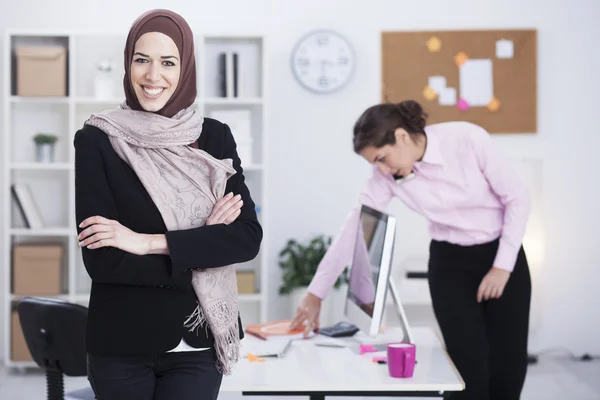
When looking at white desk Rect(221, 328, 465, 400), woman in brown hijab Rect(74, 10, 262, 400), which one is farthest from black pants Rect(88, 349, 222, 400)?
white desk Rect(221, 328, 465, 400)

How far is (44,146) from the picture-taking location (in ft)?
15.8

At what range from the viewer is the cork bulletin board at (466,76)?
505 centimetres

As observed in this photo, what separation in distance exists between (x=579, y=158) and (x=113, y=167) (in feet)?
13.4

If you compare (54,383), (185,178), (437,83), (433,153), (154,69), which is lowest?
(54,383)

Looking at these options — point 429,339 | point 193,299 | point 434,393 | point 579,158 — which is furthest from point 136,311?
point 579,158

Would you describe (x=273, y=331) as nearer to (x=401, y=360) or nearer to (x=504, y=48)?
(x=401, y=360)

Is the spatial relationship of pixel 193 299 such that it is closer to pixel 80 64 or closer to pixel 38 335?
pixel 38 335

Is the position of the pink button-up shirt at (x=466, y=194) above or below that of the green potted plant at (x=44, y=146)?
below

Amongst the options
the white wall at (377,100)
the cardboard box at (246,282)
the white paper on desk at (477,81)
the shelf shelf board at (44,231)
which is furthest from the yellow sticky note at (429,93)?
the shelf shelf board at (44,231)

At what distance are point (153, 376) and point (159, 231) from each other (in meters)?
0.29

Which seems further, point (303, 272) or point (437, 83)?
point (437, 83)

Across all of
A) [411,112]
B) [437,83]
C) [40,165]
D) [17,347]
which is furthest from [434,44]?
[17,347]

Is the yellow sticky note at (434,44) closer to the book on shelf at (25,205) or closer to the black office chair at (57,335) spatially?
the book on shelf at (25,205)

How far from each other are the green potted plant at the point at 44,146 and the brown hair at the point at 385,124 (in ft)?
9.02
